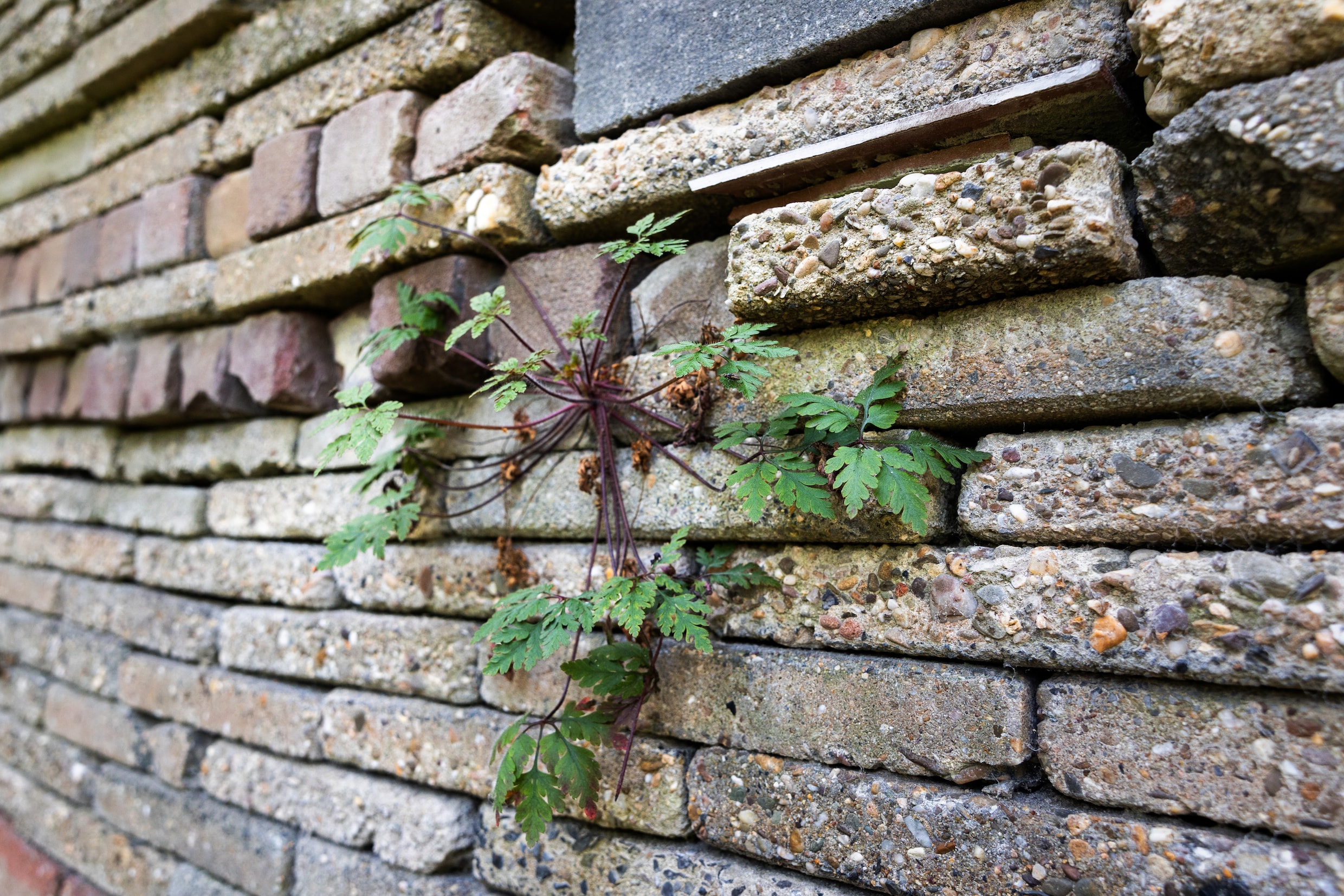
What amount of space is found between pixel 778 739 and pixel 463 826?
0.98 meters

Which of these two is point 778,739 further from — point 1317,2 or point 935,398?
point 1317,2

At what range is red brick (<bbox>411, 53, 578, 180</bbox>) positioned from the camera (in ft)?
6.77

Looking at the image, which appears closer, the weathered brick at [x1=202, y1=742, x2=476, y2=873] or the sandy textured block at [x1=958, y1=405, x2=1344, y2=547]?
the sandy textured block at [x1=958, y1=405, x2=1344, y2=547]

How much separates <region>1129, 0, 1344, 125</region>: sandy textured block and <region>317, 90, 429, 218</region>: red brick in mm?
1826

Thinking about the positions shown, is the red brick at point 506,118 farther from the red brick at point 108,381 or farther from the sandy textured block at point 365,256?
the red brick at point 108,381

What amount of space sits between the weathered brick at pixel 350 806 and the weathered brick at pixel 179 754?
0.08 meters

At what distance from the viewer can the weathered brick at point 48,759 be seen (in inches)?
132

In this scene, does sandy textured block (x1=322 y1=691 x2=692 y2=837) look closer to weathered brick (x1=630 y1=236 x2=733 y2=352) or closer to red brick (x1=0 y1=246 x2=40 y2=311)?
weathered brick (x1=630 y1=236 x2=733 y2=352)

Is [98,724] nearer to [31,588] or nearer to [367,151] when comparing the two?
[31,588]

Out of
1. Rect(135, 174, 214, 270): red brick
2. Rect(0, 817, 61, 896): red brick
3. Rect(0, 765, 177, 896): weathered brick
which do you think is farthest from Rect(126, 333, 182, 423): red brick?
Rect(0, 817, 61, 896): red brick

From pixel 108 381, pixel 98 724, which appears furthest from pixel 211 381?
pixel 98 724

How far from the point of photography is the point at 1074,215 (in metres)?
1.25

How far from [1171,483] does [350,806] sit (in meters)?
2.23

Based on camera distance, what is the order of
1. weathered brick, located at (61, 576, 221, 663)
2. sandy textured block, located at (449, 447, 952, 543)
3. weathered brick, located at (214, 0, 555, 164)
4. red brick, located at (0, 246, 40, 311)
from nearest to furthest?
1. sandy textured block, located at (449, 447, 952, 543)
2. weathered brick, located at (214, 0, 555, 164)
3. weathered brick, located at (61, 576, 221, 663)
4. red brick, located at (0, 246, 40, 311)
